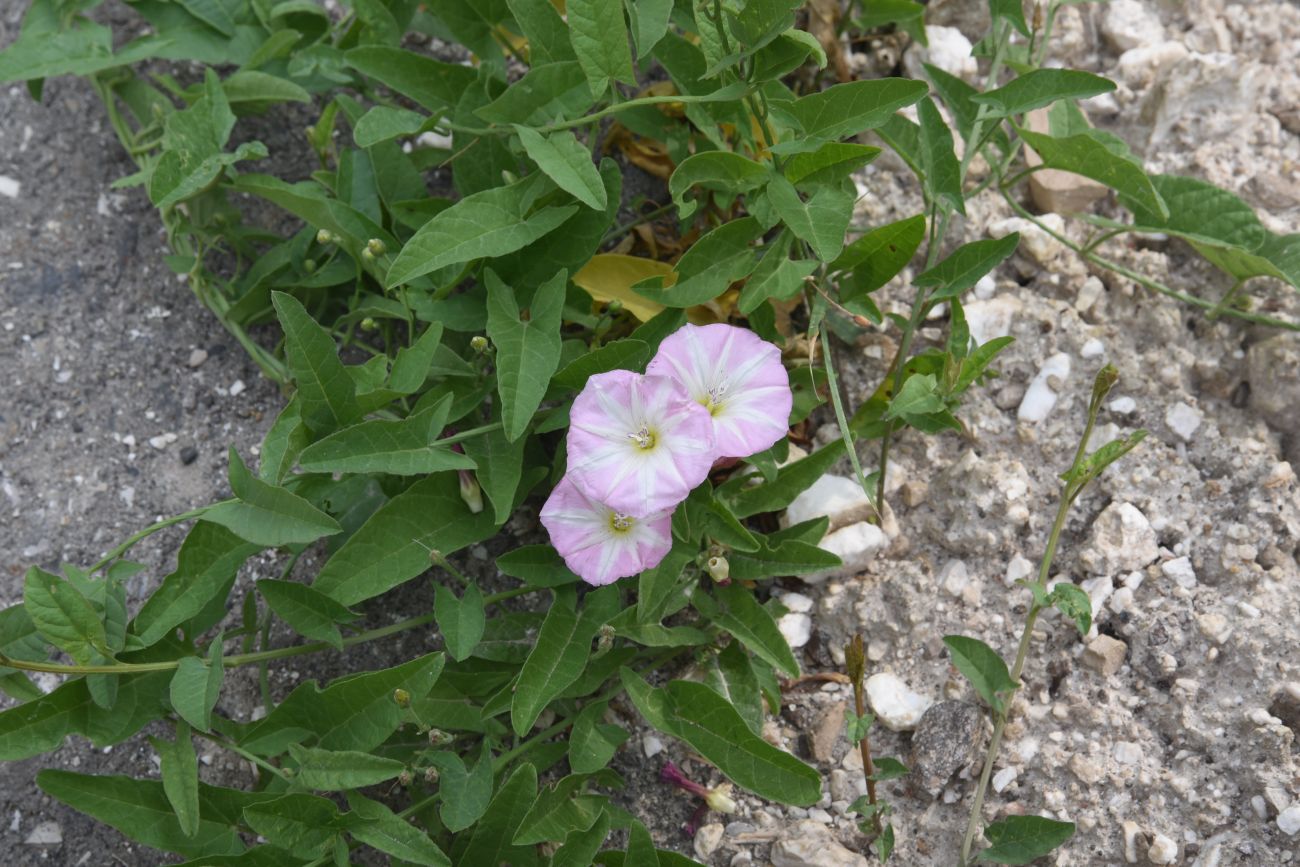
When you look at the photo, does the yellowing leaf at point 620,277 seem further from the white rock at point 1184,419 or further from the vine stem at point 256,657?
the white rock at point 1184,419

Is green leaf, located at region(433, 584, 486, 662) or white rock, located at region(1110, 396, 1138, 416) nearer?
green leaf, located at region(433, 584, 486, 662)

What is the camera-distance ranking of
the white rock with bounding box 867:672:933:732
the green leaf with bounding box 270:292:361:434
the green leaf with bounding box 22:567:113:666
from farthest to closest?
the white rock with bounding box 867:672:933:732, the green leaf with bounding box 270:292:361:434, the green leaf with bounding box 22:567:113:666

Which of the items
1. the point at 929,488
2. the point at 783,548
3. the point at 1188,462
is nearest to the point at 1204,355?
the point at 1188,462

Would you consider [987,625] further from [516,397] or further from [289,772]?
[289,772]

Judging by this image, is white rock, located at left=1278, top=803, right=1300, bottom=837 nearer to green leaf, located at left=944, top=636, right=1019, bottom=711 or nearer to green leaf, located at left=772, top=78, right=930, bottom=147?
green leaf, located at left=944, top=636, right=1019, bottom=711

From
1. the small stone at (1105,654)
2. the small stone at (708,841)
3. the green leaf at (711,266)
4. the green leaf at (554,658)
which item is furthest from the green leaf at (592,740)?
the small stone at (1105,654)

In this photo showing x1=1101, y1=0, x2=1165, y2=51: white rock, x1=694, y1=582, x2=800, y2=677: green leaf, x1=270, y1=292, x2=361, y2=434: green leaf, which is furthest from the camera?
x1=1101, y1=0, x2=1165, y2=51: white rock

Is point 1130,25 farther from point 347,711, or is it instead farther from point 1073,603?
point 347,711

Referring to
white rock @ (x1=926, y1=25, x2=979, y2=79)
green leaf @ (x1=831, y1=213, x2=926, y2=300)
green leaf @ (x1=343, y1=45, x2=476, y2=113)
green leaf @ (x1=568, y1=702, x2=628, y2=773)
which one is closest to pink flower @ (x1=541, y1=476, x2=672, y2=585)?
green leaf @ (x1=568, y1=702, x2=628, y2=773)
